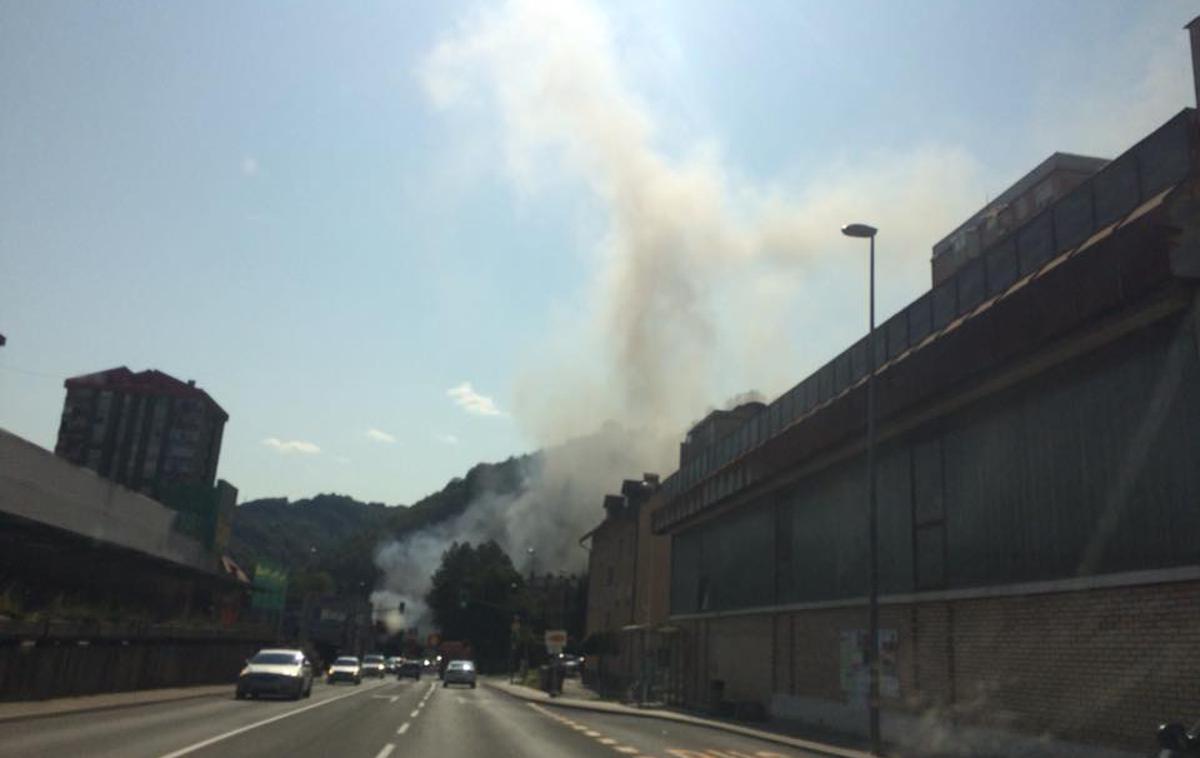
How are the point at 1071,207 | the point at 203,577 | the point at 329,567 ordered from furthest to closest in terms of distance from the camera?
the point at 329,567 → the point at 203,577 → the point at 1071,207

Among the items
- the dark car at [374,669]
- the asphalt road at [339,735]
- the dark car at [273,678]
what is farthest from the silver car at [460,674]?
the asphalt road at [339,735]

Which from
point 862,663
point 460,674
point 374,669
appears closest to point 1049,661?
point 862,663

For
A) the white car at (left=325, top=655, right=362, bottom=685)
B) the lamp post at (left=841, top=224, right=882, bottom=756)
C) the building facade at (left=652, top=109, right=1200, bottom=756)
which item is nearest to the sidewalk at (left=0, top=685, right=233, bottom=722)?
the lamp post at (left=841, top=224, right=882, bottom=756)

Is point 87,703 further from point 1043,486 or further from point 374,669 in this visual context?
point 374,669

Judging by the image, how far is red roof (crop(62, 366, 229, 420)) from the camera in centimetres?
10231

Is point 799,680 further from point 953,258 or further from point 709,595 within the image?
point 953,258

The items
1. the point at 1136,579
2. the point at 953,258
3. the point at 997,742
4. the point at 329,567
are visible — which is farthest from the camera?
the point at 329,567

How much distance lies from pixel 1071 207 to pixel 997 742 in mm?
10375

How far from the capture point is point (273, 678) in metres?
29.7

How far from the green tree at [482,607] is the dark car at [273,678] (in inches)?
3204

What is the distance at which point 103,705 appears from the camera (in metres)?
22.8

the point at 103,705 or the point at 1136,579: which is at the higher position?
the point at 1136,579

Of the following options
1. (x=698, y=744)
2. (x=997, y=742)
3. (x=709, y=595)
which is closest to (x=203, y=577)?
(x=709, y=595)

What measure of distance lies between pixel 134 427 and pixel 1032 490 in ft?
333
